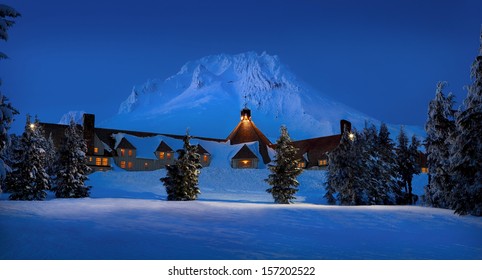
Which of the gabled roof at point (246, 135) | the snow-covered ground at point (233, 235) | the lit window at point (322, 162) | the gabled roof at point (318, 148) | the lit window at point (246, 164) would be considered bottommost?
the snow-covered ground at point (233, 235)

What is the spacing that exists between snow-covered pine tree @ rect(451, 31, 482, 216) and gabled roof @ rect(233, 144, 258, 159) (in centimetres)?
4199

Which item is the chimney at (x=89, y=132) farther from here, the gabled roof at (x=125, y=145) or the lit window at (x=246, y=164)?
Answer: the lit window at (x=246, y=164)

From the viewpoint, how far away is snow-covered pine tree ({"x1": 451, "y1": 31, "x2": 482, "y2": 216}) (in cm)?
2070

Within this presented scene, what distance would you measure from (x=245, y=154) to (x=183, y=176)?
3165 centimetres

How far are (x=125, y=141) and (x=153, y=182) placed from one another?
18076 millimetres

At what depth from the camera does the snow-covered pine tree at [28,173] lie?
96.6 feet

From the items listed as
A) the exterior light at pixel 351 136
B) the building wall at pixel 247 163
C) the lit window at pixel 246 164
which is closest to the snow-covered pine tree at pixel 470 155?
the exterior light at pixel 351 136

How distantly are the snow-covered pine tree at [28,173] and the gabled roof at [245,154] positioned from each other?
35902 millimetres

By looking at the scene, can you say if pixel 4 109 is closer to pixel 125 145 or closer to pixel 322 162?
pixel 125 145

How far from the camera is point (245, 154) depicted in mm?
63656

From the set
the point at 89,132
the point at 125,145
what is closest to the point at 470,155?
the point at 125,145
